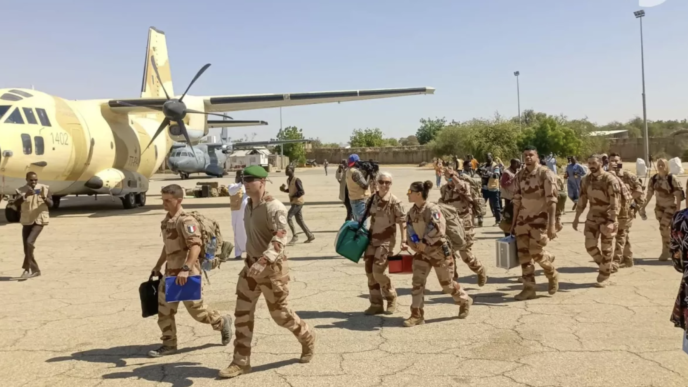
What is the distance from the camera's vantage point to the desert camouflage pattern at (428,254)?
19.0 ft

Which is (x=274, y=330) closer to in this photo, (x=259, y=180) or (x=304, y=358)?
(x=304, y=358)

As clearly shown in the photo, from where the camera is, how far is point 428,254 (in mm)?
5828

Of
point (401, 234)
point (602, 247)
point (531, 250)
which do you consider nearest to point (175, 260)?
point (401, 234)

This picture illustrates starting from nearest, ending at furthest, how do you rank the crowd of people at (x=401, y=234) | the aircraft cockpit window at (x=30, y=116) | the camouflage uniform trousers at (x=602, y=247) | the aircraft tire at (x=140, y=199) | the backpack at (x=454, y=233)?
the crowd of people at (x=401, y=234), the backpack at (x=454, y=233), the camouflage uniform trousers at (x=602, y=247), the aircraft cockpit window at (x=30, y=116), the aircraft tire at (x=140, y=199)

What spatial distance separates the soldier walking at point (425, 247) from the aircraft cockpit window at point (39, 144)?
43.3 feet

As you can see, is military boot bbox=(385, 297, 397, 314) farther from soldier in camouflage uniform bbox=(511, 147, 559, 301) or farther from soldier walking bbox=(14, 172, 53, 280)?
soldier walking bbox=(14, 172, 53, 280)

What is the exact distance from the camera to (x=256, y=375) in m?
4.62

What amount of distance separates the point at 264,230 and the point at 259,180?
41cm

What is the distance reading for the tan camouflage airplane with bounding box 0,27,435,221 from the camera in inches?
603

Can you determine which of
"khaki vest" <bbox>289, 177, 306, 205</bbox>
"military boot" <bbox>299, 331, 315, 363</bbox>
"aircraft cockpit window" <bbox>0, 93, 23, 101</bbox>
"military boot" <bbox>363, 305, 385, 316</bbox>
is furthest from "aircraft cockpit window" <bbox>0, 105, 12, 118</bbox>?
"military boot" <bbox>299, 331, 315, 363</bbox>

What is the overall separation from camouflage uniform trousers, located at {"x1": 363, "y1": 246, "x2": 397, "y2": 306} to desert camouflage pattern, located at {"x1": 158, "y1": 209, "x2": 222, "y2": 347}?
6.18 ft

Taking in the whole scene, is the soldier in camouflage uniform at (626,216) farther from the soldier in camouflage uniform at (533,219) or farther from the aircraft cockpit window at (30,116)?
the aircraft cockpit window at (30,116)

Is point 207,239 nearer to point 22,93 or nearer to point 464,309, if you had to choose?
point 464,309

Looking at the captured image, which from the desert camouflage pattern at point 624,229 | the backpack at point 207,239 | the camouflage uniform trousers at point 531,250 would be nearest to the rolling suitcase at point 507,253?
the camouflage uniform trousers at point 531,250
